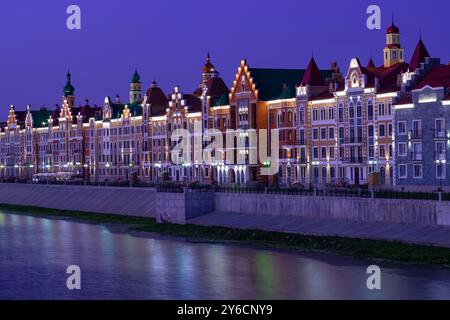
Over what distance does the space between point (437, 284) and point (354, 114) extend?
49.6m

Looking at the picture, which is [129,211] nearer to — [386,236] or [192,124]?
[192,124]

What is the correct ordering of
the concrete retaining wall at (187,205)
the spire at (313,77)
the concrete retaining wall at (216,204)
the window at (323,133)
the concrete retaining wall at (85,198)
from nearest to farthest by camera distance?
the concrete retaining wall at (216,204)
the concrete retaining wall at (187,205)
the concrete retaining wall at (85,198)
the window at (323,133)
the spire at (313,77)

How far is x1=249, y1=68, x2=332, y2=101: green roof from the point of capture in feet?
373

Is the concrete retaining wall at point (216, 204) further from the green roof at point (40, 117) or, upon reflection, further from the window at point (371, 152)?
the green roof at point (40, 117)

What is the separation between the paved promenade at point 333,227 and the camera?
6106 centimetres

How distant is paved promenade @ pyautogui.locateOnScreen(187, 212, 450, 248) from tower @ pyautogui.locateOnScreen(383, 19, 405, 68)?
120 ft

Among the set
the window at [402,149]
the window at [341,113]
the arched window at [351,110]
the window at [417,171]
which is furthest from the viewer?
the window at [341,113]

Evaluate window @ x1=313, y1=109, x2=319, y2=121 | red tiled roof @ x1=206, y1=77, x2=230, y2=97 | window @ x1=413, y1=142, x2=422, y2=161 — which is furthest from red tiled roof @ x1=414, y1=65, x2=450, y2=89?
red tiled roof @ x1=206, y1=77, x2=230, y2=97

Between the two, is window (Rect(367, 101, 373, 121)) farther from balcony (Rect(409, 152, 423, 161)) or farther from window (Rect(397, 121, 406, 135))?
balcony (Rect(409, 152, 423, 161))

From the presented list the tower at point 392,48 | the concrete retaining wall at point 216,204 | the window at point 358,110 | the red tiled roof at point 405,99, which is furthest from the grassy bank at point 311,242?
the tower at point 392,48

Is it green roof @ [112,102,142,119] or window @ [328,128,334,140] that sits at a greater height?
green roof @ [112,102,142,119]

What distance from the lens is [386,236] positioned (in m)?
64.1

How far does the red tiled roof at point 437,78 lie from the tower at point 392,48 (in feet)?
76.6

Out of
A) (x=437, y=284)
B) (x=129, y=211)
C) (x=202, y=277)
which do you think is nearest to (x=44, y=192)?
(x=129, y=211)
